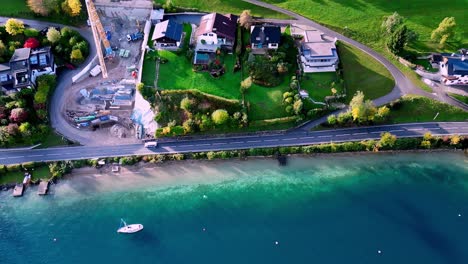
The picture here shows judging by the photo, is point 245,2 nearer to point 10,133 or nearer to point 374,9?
point 374,9

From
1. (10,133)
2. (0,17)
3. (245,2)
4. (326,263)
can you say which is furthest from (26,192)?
(245,2)

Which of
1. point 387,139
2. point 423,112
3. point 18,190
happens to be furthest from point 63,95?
point 423,112

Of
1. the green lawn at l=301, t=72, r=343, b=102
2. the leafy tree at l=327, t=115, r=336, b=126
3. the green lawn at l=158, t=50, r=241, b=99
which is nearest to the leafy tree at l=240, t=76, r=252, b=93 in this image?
the green lawn at l=158, t=50, r=241, b=99

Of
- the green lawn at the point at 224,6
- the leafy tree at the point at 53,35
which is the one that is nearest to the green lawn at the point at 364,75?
the green lawn at the point at 224,6

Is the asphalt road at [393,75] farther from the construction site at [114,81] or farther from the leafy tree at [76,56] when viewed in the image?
the leafy tree at [76,56]

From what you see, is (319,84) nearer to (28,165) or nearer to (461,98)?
(461,98)

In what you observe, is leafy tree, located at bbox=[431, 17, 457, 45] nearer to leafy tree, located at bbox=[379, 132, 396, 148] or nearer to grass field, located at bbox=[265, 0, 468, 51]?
grass field, located at bbox=[265, 0, 468, 51]
